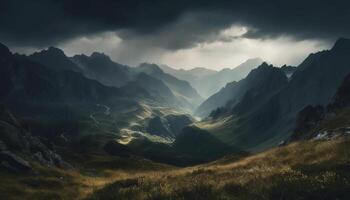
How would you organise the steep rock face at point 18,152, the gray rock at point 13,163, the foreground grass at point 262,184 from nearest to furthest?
the foreground grass at point 262,184, the gray rock at point 13,163, the steep rock face at point 18,152

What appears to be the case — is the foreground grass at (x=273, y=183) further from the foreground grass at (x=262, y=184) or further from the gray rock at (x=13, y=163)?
the gray rock at (x=13, y=163)

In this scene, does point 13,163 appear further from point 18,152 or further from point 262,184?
point 262,184

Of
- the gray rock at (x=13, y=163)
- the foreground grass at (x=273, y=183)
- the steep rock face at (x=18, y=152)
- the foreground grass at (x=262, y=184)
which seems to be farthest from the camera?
the steep rock face at (x=18, y=152)

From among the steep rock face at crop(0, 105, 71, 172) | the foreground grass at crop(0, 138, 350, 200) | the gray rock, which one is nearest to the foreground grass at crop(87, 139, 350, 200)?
the foreground grass at crop(0, 138, 350, 200)

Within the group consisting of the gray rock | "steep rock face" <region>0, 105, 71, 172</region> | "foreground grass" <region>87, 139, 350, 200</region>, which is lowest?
"foreground grass" <region>87, 139, 350, 200</region>

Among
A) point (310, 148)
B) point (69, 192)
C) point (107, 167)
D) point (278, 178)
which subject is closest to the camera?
point (278, 178)

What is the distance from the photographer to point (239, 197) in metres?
24.0

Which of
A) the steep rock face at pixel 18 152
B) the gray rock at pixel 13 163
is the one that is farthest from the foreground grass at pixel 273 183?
the steep rock face at pixel 18 152

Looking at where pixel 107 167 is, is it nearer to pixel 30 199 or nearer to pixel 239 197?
pixel 30 199

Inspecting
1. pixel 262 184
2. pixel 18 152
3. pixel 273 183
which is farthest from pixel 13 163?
pixel 273 183

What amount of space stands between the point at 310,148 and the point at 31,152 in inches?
1679

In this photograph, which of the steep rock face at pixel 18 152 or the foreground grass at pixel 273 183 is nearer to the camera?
the foreground grass at pixel 273 183

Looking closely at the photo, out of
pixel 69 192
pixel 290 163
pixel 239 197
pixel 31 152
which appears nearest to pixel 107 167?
pixel 31 152

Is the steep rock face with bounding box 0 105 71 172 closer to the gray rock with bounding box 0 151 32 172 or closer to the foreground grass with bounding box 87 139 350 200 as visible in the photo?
the gray rock with bounding box 0 151 32 172
